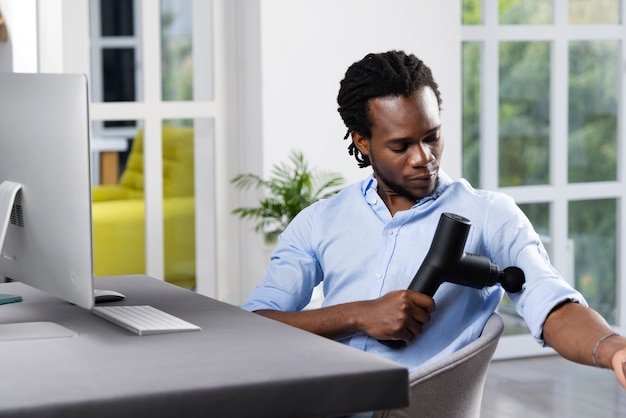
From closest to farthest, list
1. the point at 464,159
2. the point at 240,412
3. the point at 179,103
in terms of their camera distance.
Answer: the point at 240,412 < the point at 179,103 < the point at 464,159

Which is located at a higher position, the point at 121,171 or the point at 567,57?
the point at 567,57

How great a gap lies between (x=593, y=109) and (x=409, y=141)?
3247 millimetres

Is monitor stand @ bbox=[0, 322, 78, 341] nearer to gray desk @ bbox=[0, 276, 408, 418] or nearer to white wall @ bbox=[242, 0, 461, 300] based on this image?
gray desk @ bbox=[0, 276, 408, 418]

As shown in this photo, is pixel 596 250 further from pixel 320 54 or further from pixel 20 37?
pixel 20 37

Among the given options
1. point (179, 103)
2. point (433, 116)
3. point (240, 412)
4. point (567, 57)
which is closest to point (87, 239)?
point (240, 412)

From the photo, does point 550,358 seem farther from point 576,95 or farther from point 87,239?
point 87,239

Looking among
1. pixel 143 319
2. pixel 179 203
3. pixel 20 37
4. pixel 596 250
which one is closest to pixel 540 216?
pixel 596 250

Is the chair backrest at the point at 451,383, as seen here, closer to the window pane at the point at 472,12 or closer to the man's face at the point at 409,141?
the man's face at the point at 409,141

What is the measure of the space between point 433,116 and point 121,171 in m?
2.53

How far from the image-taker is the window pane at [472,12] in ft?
16.6

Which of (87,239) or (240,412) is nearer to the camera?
(240,412)

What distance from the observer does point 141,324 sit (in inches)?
75.5

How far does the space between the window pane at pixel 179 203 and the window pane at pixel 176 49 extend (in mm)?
133

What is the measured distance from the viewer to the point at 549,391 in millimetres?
4527
